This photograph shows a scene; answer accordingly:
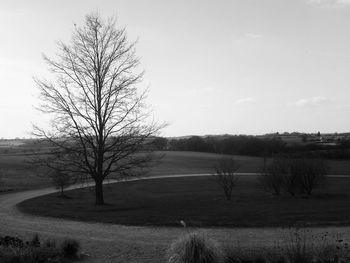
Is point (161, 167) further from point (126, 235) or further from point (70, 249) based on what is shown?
point (70, 249)

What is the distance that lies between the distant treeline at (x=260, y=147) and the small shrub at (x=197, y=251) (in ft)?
211

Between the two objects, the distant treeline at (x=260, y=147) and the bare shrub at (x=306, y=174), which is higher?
the distant treeline at (x=260, y=147)

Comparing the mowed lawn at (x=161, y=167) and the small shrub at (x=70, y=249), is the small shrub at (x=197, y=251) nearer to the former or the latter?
the small shrub at (x=70, y=249)

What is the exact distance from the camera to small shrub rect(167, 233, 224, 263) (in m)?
8.55

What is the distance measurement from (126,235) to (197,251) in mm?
5363

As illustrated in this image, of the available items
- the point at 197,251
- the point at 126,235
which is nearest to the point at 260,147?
the point at 126,235

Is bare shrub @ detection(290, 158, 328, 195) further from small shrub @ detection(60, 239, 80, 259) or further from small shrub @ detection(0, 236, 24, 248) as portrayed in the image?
small shrub @ detection(0, 236, 24, 248)

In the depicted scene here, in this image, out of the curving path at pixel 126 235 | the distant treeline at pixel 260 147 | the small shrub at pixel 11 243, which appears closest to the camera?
the small shrub at pixel 11 243

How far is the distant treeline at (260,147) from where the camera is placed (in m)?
88.1

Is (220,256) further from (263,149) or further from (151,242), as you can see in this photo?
(263,149)

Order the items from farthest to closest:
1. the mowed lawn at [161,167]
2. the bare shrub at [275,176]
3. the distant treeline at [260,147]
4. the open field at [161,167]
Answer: the distant treeline at [260,147] → the open field at [161,167] → the mowed lawn at [161,167] → the bare shrub at [275,176]

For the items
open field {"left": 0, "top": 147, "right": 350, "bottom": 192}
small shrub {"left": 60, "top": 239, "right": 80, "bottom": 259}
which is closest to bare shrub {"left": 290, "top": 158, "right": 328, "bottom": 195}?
open field {"left": 0, "top": 147, "right": 350, "bottom": 192}

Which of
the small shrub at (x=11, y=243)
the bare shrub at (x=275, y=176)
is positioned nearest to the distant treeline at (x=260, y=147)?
the bare shrub at (x=275, y=176)

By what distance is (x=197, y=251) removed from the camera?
8.63 meters
